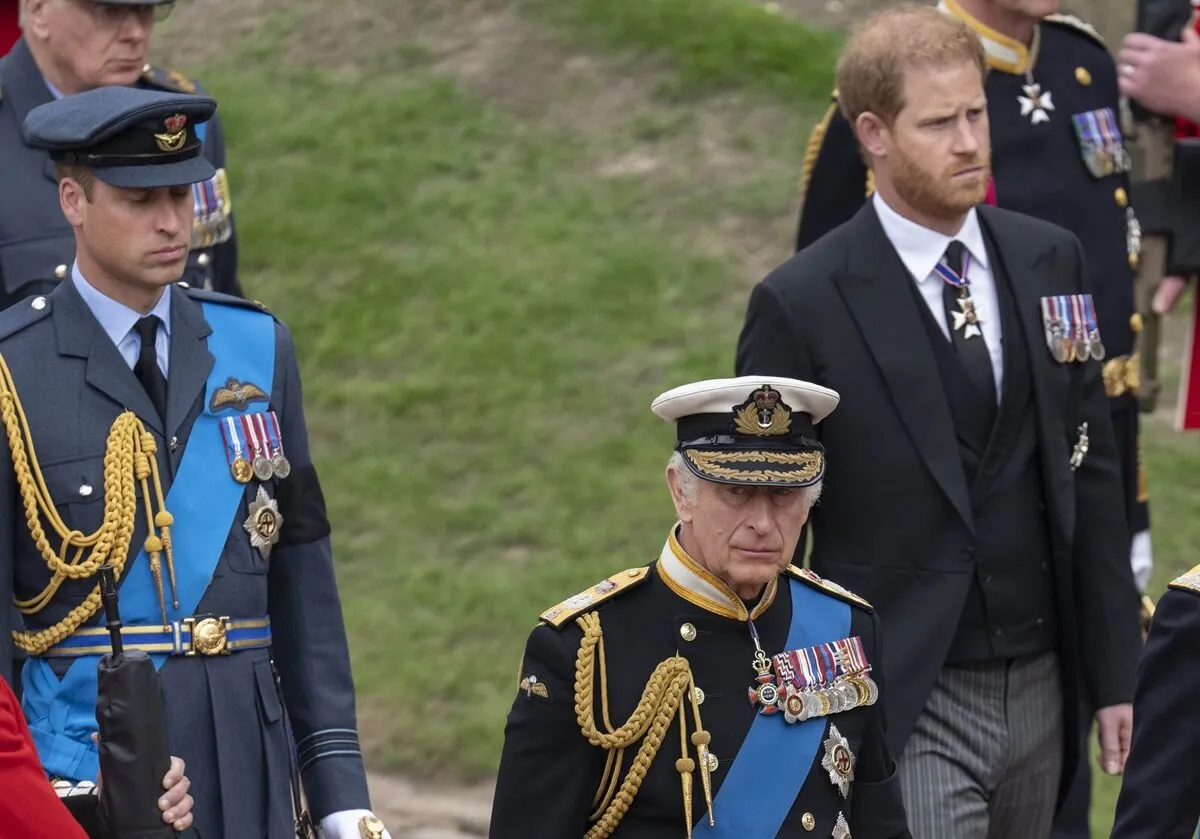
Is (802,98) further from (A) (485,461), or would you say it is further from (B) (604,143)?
(A) (485,461)

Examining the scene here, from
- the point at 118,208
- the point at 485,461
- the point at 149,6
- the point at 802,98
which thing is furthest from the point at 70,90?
the point at 802,98

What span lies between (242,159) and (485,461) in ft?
7.54

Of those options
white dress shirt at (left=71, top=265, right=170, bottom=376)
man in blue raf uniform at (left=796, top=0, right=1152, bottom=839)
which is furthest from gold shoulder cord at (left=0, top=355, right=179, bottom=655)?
man in blue raf uniform at (left=796, top=0, right=1152, bottom=839)

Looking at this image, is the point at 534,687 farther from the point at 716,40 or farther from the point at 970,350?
the point at 716,40

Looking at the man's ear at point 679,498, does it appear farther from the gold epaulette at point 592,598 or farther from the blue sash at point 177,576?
the blue sash at point 177,576

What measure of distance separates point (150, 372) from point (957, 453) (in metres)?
1.69

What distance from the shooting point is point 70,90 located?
629 centimetres

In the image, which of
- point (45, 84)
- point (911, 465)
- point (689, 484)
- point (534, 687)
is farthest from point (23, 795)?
point (45, 84)

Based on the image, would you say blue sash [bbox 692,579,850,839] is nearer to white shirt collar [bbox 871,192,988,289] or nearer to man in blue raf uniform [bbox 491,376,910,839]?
man in blue raf uniform [bbox 491,376,910,839]

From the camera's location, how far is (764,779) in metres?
4.57

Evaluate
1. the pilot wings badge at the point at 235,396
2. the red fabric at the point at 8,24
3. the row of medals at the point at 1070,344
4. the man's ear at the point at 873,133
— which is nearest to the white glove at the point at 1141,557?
the row of medals at the point at 1070,344

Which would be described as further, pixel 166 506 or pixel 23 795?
pixel 166 506

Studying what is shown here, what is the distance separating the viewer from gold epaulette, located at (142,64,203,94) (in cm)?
648

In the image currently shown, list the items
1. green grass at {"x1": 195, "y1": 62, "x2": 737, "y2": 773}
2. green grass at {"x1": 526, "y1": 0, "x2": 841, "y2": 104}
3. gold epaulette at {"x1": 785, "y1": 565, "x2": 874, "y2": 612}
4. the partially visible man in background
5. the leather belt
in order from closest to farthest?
gold epaulette at {"x1": 785, "y1": 565, "x2": 874, "y2": 612} < the leather belt < the partially visible man in background < green grass at {"x1": 195, "y1": 62, "x2": 737, "y2": 773} < green grass at {"x1": 526, "y1": 0, "x2": 841, "y2": 104}
